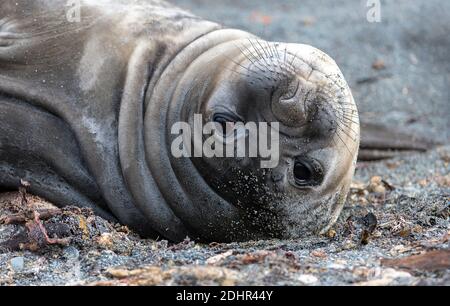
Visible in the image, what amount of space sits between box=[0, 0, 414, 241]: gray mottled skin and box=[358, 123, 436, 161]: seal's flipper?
1773 millimetres

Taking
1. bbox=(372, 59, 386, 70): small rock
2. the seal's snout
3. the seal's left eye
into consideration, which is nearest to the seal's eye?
the seal's snout

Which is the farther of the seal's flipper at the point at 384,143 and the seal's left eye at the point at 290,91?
the seal's flipper at the point at 384,143

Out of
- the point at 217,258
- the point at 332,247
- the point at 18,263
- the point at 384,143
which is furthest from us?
the point at 384,143

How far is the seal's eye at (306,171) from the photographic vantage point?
4.29m

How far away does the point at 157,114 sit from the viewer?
14.9 feet

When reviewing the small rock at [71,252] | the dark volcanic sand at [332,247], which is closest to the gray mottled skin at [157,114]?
the dark volcanic sand at [332,247]

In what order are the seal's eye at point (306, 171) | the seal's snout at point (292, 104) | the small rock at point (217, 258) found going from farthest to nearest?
the seal's eye at point (306, 171), the seal's snout at point (292, 104), the small rock at point (217, 258)

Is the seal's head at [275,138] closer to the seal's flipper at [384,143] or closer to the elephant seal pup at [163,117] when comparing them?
the elephant seal pup at [163,117]

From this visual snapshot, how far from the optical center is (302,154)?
4.27m

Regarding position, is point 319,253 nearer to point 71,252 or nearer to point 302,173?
point 302,173

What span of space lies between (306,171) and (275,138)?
22 centimetres

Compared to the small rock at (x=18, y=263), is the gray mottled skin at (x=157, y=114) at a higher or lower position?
higher

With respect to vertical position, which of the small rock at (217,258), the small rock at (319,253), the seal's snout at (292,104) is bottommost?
the small rock at (319,253)

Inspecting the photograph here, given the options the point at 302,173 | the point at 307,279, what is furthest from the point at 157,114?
the point at 307,279
